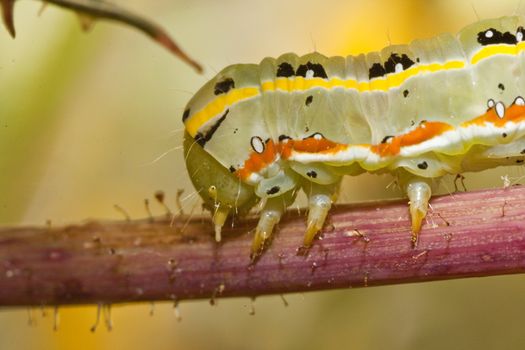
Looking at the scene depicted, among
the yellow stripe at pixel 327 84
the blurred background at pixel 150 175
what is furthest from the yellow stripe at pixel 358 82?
the blurred background at pixel 150 175

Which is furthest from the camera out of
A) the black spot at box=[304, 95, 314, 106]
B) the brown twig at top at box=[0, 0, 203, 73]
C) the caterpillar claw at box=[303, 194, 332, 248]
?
the black spot at box=[304, 95, 314, 106]

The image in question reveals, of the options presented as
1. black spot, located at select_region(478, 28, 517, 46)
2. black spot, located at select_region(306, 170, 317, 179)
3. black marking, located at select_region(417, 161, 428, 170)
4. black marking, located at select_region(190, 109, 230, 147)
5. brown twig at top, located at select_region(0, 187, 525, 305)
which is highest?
black spot, located at select_region(478, 28, 517, 46)

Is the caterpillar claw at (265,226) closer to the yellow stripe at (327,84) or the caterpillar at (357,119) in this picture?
the caterpillar at (357,119)

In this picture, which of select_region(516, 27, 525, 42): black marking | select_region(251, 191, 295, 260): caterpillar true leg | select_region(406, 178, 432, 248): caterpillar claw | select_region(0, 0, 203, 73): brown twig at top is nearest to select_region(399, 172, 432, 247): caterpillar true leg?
select_region(406, 178, 432, 248): caterpillar claw

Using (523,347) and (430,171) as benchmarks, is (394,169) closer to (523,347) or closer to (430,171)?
(430,171)

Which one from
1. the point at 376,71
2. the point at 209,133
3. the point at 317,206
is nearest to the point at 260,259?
the point at 317,206

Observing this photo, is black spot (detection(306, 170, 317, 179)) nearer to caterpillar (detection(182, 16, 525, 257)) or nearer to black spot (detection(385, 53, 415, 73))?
caterpillar (detection(182, 16, 525, 257))
